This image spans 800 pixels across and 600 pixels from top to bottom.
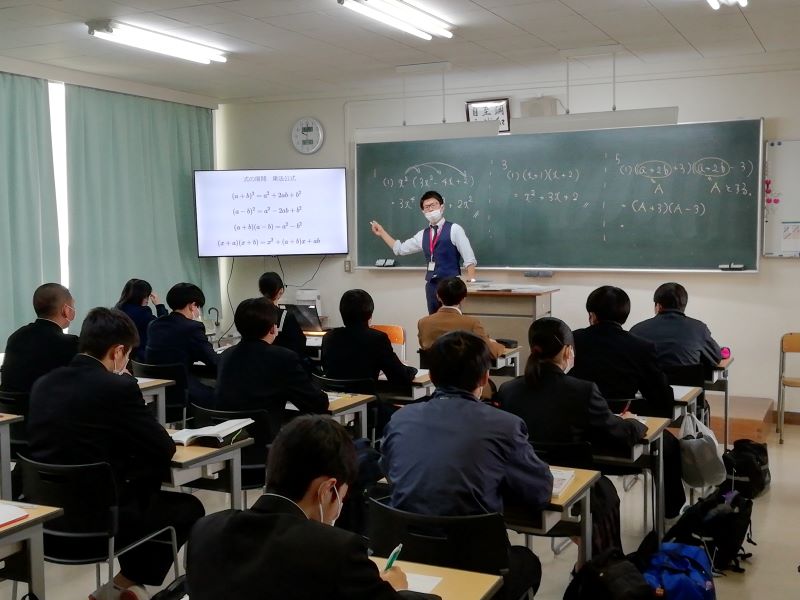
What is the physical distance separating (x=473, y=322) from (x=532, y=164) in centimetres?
310

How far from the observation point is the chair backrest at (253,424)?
3.69 metres

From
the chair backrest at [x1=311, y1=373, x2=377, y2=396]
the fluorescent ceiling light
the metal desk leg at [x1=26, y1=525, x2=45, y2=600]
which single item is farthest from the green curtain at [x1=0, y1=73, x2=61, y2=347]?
the metal desk leg at [x1=26, y1=525, x2=45, y2=600]

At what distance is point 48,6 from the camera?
5199 mm

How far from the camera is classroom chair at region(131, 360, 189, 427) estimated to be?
504 centimetres

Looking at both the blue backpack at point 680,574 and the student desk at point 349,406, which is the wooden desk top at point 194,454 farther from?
the blue backpack at point 680,574

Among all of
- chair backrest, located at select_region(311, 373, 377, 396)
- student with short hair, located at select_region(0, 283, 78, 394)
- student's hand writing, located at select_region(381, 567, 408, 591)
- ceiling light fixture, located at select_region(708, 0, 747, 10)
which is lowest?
chair backrest, located at select_region(311, 373, 377, 396)

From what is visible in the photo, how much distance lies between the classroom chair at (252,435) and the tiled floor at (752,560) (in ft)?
2.52

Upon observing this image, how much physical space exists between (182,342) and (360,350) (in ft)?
3.95

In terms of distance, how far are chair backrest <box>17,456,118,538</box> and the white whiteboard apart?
576 cm

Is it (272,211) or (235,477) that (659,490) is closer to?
(235,477)

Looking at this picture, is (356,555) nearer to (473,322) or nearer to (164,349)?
(473,322)

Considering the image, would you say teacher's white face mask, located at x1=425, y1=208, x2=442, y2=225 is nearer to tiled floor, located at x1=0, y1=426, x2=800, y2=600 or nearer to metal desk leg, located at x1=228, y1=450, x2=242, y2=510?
tiled floor, located at x1=0, y1=426, x2=800, y2=600

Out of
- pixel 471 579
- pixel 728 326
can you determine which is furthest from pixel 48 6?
pixel 728 326

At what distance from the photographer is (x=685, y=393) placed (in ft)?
13.7
